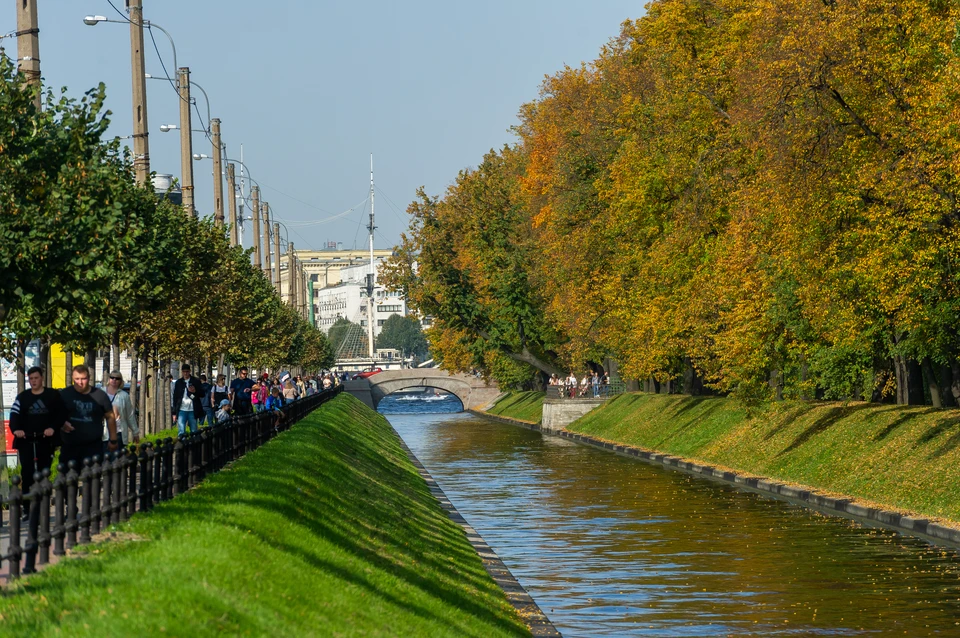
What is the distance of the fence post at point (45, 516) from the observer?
37.9 ft

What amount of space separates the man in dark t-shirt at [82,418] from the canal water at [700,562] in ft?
19.4

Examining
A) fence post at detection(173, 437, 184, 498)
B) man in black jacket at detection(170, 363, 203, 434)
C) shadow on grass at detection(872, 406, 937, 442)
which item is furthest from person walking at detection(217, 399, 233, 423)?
fence post at detection(173, 437, 184, 498)

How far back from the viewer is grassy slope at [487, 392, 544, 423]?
306ft

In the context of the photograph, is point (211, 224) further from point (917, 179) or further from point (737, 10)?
point (917, 179)

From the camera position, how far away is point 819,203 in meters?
31.5

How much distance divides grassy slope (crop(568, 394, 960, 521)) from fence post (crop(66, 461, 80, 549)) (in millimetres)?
18102

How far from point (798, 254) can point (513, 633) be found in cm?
1925

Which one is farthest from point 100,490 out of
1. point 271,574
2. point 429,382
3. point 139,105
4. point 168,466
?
point 429,382

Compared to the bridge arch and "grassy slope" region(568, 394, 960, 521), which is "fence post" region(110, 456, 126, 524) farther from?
the bridge arch

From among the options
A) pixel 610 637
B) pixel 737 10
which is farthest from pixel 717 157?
pixel 610 637

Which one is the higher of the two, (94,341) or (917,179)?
(917,179)

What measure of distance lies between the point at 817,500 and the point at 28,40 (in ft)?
64.5

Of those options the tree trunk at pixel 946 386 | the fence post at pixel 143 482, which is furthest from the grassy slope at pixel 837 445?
the fence post at pixel 143 482

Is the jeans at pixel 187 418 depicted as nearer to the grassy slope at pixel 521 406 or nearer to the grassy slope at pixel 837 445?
the grassy slope at pixel 837 445
